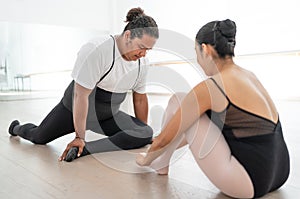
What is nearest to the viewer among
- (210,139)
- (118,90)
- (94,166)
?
(210,139)

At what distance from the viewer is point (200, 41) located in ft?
3.75

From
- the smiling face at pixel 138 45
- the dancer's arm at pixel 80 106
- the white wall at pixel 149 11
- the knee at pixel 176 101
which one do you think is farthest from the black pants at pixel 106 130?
the white wall at pixel 149 11

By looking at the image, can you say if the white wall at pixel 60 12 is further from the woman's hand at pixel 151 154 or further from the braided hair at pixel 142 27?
the woman's hand at pixel 151 154

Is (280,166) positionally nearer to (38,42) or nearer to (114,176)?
(114,176)

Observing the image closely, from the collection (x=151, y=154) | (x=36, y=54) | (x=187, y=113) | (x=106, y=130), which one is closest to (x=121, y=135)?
(x=106, y=130)

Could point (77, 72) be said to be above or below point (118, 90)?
above

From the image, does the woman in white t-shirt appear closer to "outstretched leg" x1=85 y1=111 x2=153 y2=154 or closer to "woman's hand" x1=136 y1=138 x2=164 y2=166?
"outstretched leg" x1=85 y1=111 x2=153 y2=154

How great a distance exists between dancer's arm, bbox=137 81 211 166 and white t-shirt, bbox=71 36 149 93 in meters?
0.60

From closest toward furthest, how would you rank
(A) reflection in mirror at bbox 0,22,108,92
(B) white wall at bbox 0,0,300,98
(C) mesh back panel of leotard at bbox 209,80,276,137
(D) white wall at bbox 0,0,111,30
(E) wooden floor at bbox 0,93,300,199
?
(C) mesh back panel of leotard at bbox 209,80,276,137
(E) wooden floor at bbox 0,93,300,199
(B) white wall at bbox 0,0,300,98
(D) white wall at bbox 0,0,111,30
(A) reflection in mirror at bbox 0,22,108,92

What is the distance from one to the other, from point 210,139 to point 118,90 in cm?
92

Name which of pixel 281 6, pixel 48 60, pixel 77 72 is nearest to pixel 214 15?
pixel 281 6

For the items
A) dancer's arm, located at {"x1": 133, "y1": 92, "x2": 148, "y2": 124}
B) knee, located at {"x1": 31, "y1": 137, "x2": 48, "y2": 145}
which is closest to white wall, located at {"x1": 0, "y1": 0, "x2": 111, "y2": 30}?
knee, located at {"x1": 31, "y1": 137, "x2": 48, "y2": 145}

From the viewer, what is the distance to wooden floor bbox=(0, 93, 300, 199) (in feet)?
4.05

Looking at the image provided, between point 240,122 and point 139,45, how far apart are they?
0.74 m
